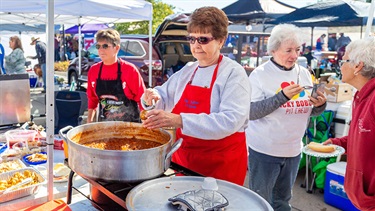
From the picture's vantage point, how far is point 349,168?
6.03 feet

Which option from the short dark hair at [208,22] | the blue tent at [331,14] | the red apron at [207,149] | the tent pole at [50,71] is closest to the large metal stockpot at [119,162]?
the tent pole at [50,71]

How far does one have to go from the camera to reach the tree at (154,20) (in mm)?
15500

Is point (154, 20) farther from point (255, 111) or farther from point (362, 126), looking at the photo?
point (362, 126)

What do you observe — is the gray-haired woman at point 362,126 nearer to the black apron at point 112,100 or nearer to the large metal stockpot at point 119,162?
the large metal stockpot at point 119,162

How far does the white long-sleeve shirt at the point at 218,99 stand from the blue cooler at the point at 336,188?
212 centimetres

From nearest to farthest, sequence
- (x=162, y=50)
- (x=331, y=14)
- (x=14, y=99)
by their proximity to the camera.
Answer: (x=14, y=99), (x=331, y=14), (x=162, y=50)

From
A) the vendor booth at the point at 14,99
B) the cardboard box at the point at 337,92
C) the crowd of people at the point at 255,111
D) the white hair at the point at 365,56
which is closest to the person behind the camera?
the crowd of people at the point at 255,111

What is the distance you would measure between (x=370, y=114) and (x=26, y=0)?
15.8 ft

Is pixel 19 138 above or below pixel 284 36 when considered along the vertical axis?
below

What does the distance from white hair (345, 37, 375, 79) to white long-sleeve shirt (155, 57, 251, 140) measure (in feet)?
2.35

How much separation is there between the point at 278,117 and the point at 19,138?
178 centimetres

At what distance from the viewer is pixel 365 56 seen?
1.82 metres

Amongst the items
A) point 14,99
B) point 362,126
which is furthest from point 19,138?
point 362,126

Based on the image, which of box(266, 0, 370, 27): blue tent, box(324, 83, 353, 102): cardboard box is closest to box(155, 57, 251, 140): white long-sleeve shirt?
box(324, 83, 353, 102): cardboard box
